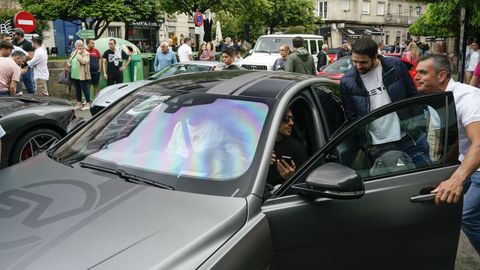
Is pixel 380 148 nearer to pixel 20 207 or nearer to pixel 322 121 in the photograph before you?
pixel 322 121

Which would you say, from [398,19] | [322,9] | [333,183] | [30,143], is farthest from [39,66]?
[398,19]

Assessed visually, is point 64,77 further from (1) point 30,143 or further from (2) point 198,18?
(1) point 30,143

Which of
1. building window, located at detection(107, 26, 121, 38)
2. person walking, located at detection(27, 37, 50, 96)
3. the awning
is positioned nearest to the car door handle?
person walking, located at detection(27, 37, 50, 96)

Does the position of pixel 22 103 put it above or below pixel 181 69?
below

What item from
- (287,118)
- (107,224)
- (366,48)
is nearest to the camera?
(107,224)

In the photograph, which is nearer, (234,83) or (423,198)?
(423,198)

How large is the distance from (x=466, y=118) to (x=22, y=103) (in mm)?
5181

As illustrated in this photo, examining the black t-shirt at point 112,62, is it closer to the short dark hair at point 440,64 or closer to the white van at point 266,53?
the white van at point 266,53

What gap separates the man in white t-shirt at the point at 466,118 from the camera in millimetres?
2848

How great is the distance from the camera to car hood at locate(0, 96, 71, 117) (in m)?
5.55

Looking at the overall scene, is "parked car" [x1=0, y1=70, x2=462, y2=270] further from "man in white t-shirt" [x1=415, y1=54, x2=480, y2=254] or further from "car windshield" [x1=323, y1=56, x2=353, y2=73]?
"car windshield" [x1=323, y1=56, x2=353, y2=73]

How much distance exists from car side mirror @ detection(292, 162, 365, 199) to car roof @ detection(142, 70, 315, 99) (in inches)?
24.7

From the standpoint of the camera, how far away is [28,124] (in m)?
5.62

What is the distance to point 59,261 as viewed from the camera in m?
1.69
